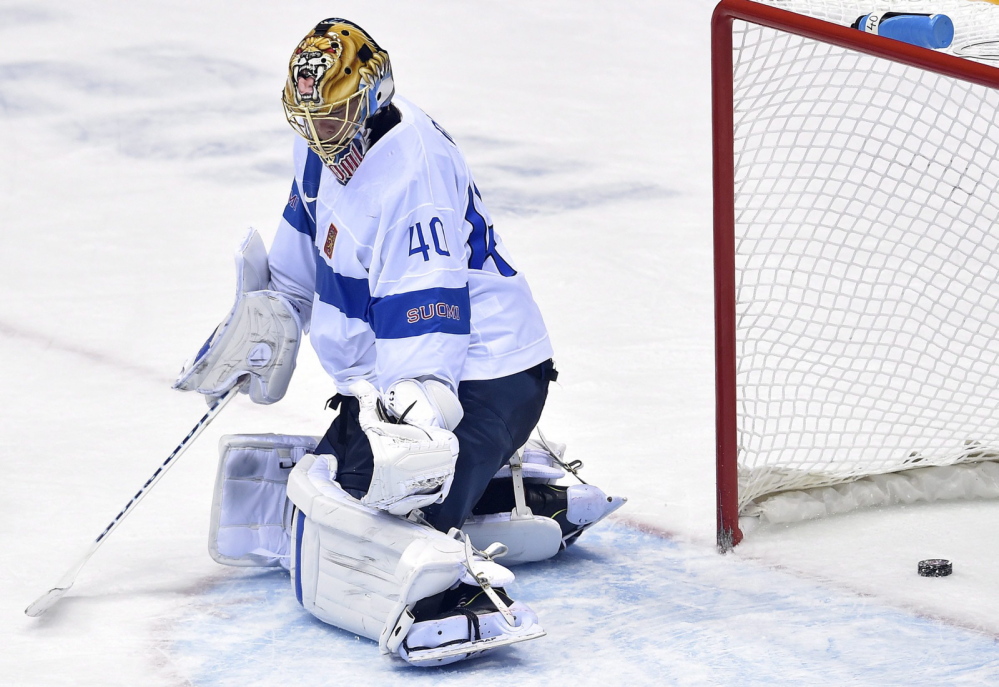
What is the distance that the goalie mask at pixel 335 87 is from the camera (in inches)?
87.4

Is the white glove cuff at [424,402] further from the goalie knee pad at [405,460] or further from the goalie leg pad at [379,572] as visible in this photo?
the goalie leg pad at [379,572]

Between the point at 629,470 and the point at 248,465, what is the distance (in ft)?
3.19

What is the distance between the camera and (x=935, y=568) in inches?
98.5

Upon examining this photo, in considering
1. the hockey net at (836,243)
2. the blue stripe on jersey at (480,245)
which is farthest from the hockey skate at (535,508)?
the blue stripe on jersey at (480,245)

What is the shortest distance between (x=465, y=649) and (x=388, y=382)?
44cm

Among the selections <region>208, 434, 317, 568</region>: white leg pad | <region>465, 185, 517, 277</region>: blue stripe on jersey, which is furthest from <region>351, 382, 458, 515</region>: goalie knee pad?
<region>208, 434, 317, 568</region>: white leg pad

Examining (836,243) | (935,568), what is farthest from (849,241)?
(935,568)

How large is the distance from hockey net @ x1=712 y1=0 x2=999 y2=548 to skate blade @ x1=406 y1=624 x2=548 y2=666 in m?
0.72

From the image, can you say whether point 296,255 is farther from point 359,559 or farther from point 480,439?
point 359,559

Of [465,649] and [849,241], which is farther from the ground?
[849,241]

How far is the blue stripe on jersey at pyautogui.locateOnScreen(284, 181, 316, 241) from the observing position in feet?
8.54

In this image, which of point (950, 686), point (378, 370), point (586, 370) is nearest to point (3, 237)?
point (586, 370)

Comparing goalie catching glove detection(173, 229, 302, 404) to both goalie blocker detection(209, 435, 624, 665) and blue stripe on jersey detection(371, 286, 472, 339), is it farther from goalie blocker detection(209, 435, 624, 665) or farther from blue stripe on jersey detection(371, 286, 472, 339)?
blue stripe on jersey detection(371, 286, 472, 339)

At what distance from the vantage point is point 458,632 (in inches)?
83.0
